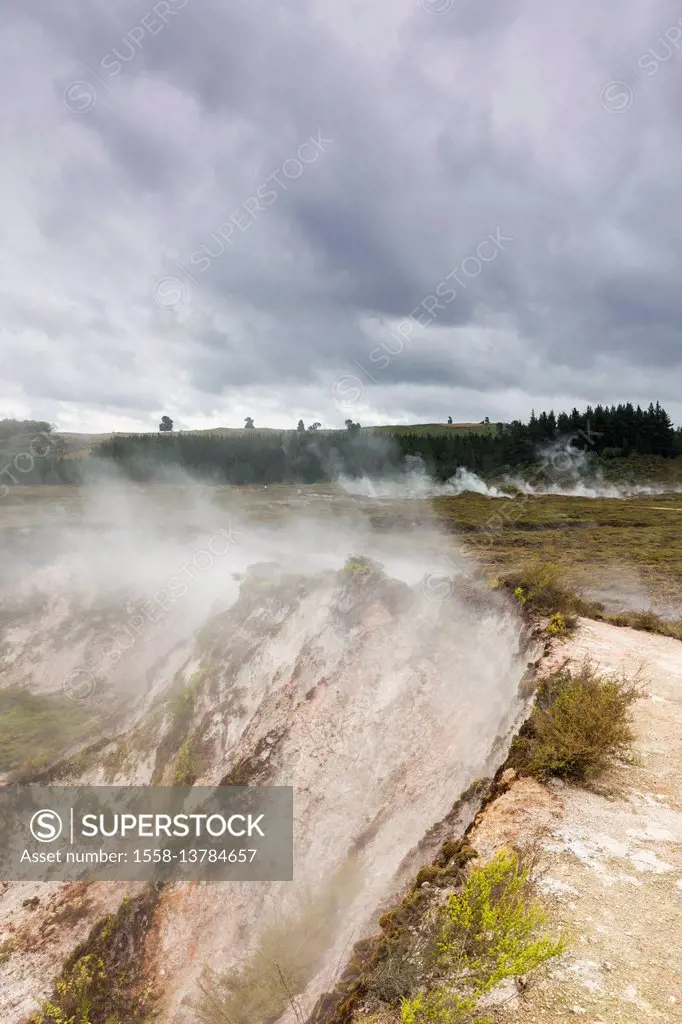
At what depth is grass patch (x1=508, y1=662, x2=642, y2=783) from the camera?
714 centimetres

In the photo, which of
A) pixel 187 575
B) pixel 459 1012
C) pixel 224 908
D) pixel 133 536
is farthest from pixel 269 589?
pixel 133 536

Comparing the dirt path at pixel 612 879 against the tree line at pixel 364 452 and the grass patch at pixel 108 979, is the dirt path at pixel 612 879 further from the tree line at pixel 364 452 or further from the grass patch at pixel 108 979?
the tree line at pixel 364 452

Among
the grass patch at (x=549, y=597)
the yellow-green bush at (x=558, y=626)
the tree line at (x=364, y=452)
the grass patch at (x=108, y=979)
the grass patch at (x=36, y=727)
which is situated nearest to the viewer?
the grass patch at (x=108, y=979)

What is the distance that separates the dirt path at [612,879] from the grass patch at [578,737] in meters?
0.26

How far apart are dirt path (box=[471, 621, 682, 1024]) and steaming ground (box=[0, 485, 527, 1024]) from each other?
267 cm

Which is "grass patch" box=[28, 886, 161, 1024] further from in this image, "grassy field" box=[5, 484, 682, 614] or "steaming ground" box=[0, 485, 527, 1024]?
"grassy field" box=[5, 484, 682, 614]

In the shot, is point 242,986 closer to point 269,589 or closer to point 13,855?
point 13,855

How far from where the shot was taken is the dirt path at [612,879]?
13.2 feet

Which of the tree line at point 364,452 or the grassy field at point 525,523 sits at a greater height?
the tree line at point 364,452

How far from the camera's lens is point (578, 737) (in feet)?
23.8

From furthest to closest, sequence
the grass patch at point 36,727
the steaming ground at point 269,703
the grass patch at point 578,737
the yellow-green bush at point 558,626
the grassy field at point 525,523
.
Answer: the grassy field at point 525,523
the grass patch at point 36,727
the yellow-green bush at point 558,626
the steaming ground at point 269,703
the grass patch at point 578,737

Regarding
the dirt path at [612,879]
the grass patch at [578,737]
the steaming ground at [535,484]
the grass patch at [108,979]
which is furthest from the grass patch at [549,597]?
the steaming ground at [535,484]

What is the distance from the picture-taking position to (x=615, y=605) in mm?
20469

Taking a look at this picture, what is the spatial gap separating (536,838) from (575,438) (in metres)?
84.1
